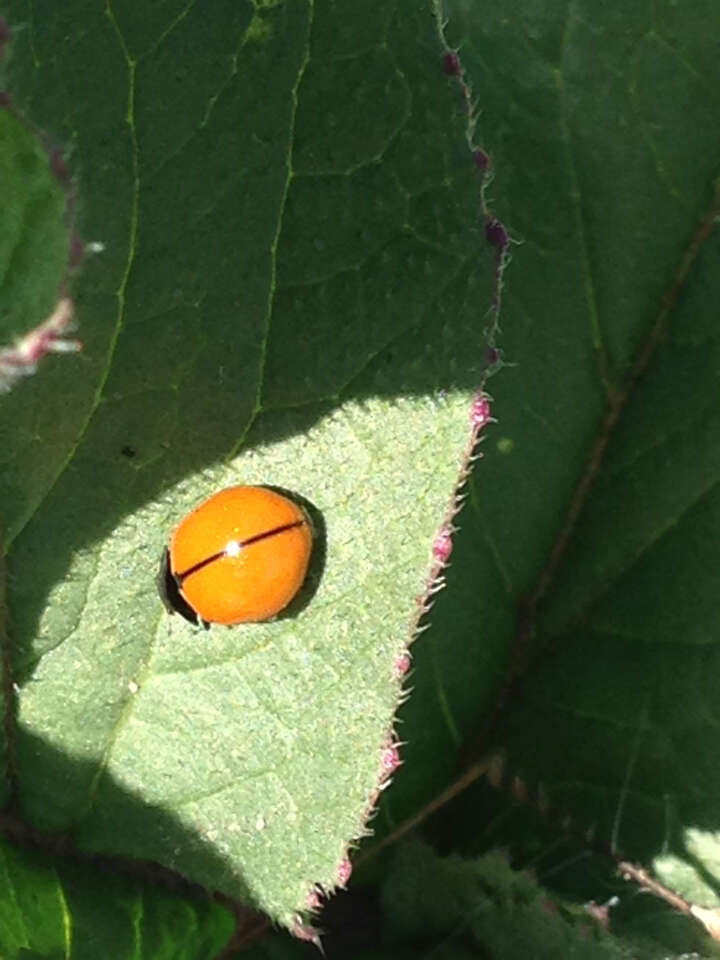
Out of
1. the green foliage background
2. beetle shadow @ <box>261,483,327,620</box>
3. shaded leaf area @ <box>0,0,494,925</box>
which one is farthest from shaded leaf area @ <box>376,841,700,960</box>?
beetle shadow @ <box>261,483,327,620</box>

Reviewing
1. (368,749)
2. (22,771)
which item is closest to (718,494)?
(368,749)

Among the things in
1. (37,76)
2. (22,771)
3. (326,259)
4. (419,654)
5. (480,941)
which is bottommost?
(480,941)

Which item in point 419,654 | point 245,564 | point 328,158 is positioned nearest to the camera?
point 328,158

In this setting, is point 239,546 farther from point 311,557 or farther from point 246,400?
point 246,400

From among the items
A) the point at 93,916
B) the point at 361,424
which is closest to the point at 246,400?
the point at 361,424

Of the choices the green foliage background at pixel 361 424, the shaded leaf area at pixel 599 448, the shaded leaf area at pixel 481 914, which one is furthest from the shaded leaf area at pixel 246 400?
the shaded leaf area at pixel 599 448

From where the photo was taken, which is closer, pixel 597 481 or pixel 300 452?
pixel 300 452

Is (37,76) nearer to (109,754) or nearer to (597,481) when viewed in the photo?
(109,754)
